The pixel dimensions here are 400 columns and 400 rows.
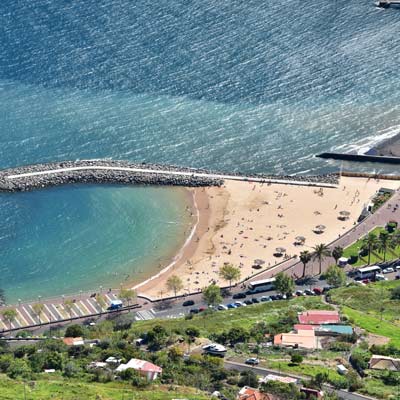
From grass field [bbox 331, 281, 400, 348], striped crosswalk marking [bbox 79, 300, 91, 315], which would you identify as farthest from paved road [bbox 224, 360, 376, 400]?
striped crosswalk marking [bbox 79, 300, 91, 315]

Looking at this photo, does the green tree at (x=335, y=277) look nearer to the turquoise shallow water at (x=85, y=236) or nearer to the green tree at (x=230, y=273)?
the green tree at (x=230, y=273)

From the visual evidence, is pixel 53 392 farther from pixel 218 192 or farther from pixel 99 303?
pixel 218 192

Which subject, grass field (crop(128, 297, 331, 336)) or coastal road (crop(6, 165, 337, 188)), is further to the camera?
coastal road (crop(6, 165, 337, 188))

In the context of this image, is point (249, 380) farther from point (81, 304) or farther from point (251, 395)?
point (81, 304)

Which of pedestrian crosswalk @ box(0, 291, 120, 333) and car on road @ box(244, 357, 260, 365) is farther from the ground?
car on road @ box(244, 357, 260, 365)

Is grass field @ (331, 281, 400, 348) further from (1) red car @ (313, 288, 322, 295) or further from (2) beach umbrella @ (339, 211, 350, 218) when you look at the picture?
(2) beach umbrella @ (339, 211, 350, 218)
